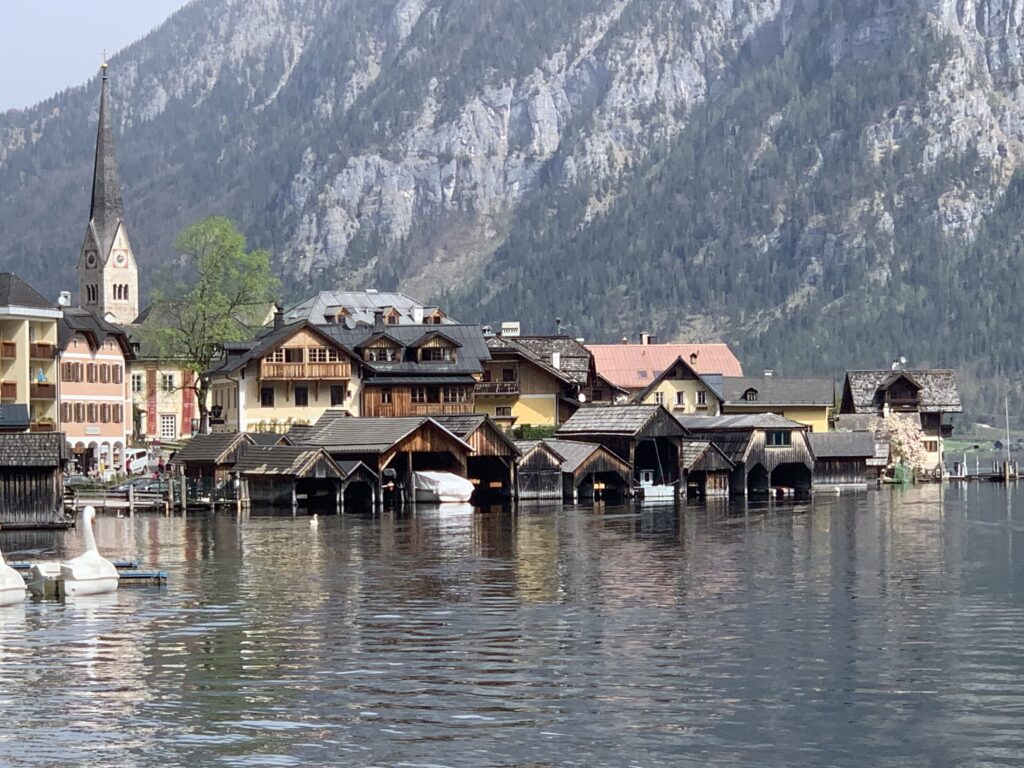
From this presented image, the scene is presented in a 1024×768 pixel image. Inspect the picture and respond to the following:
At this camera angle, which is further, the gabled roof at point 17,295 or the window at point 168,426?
the window at point 168,426

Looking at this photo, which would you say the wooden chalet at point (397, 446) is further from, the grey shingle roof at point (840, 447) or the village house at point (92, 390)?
the grey shingle roof at point (840, 447)

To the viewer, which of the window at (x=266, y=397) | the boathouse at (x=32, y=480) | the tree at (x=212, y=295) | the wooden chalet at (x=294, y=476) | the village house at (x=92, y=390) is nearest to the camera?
the boathouse at (x=32, y=480)

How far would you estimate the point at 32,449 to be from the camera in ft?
299

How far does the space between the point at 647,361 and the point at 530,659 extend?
133 m

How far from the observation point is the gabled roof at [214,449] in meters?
121

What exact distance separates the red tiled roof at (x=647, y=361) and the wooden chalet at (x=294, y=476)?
2271 inches

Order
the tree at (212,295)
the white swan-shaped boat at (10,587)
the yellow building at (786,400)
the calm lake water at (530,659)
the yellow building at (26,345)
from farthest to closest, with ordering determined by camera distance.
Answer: the yellow building at (786,400) → the tree at (212,295) → the yellow building at (26,345) → the white swan-shaped boat at (10,587) → the calm lake water at (530,659)

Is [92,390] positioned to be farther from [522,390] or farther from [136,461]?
[522,390]

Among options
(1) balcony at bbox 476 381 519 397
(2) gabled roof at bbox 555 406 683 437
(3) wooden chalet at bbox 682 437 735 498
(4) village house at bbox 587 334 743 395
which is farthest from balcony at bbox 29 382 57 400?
(4) village house at bbox 587 334 743 395

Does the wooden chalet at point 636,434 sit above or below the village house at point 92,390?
below

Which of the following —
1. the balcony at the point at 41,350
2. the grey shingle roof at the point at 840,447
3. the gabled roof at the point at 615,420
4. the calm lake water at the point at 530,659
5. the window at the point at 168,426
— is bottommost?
the calm lake water at the point at 530,659

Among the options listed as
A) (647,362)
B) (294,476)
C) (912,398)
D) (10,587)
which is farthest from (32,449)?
(912,398)

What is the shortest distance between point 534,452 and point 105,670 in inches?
3155

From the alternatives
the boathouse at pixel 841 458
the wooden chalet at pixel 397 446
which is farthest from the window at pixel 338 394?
the boathouse at pixel 841 458
